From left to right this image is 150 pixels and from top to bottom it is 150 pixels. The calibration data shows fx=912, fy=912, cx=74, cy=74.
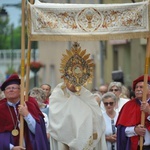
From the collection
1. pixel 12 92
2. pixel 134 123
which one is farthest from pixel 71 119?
pixel 12 92

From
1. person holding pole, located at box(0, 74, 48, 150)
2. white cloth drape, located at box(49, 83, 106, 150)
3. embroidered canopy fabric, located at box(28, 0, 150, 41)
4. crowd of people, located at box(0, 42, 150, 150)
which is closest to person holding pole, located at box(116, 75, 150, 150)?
crowd of people, located at box(0, 42, 150, 150)

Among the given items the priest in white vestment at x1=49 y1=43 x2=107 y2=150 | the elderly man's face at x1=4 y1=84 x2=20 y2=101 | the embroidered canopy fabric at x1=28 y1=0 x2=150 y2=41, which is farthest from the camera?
the priest in white vestment at x1=49 y1=43 x2=107 y2=150

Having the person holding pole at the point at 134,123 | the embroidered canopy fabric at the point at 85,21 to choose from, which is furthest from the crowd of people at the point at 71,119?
the embroidered canopy fabric at the point at 85,21

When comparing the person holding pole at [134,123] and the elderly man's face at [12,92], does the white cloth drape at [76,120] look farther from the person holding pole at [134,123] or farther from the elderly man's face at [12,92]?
the elderly man's face at [12,92]

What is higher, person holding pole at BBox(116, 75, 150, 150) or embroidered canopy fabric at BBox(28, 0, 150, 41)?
embroidered canopy fabric at BBox(28, 0, 150, 41)

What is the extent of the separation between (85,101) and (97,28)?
4.64 ft

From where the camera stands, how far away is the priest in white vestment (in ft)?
43.3

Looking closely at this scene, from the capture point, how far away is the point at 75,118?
1327 centimetres

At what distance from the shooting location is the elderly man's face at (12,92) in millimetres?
12633

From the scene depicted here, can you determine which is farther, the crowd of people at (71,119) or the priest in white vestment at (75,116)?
the priest in white vestment at (75,116)

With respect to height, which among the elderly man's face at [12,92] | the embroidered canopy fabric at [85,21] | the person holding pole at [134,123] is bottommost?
the person holding pole at [134,123]

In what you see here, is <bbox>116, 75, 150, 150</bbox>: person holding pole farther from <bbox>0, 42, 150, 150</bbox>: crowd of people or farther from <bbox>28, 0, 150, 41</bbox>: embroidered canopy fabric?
<bbox>28, 0, 150, 41</bbox>: embroidered canopy fabric

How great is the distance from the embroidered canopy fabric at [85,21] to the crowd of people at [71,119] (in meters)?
0.67

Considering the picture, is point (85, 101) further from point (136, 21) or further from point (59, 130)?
point (136, 21)
